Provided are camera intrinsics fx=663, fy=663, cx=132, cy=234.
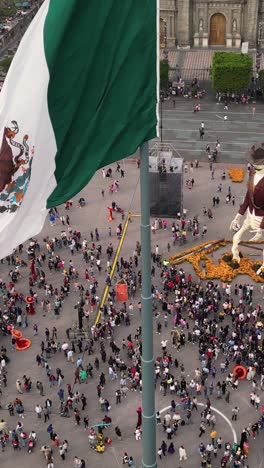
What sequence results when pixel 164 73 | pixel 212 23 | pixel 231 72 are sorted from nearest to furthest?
pixel 231 72 → pixel 164 73 → pixel 212 23

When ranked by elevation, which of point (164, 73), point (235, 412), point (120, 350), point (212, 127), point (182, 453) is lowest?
point (182, 453)

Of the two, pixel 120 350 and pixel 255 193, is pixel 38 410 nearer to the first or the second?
pixel 120 350

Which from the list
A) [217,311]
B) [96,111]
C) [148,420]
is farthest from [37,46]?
[217,311]

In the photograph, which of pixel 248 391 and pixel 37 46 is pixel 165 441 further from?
pixel 37 46

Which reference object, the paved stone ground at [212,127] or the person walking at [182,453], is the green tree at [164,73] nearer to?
the paved stone ground at [212,127]

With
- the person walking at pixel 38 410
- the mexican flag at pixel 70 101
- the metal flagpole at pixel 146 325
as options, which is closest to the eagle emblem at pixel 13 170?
the mexican flag at pixel 70 101

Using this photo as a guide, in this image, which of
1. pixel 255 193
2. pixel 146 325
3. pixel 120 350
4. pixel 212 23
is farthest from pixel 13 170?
pixel 212 23

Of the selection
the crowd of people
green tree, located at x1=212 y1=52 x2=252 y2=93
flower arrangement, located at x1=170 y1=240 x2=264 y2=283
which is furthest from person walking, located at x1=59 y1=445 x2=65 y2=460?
green tree, located at x1=212 y1=52 x2=252 y2=93
